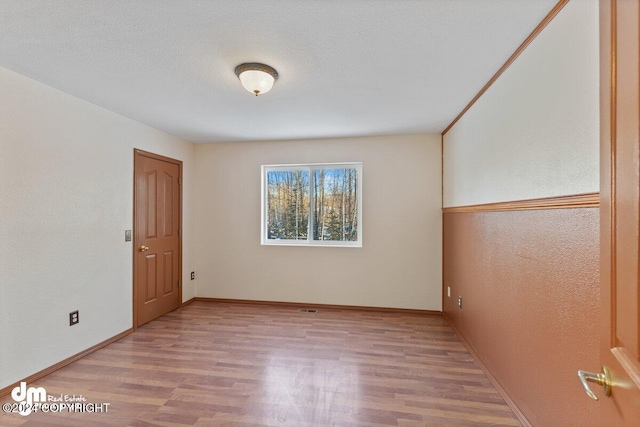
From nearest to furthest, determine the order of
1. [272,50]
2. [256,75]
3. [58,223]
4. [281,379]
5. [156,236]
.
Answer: [272,50] → [256,75] → [281,379] → [58,223] → [156,236]

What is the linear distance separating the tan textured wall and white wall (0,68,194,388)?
11.4 ft

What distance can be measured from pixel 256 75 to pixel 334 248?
252 cm

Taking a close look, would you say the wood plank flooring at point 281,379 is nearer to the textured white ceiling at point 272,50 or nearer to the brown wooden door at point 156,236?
the brown wooden door at point 156,236

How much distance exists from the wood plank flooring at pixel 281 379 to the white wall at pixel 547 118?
1476 mm

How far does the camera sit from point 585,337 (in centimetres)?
129

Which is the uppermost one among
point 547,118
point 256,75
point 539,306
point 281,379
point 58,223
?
point 256,75

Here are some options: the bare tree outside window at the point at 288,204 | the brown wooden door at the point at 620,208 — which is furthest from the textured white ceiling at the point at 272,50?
the bare tree outside window at the point at 288,204

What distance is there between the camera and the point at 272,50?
183 cm

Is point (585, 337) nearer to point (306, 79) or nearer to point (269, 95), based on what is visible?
point (306, 79)

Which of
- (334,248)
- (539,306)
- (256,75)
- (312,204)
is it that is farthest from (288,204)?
(539,306)

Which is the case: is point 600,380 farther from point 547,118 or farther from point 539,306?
point 547,118

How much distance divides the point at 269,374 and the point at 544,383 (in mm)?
1832

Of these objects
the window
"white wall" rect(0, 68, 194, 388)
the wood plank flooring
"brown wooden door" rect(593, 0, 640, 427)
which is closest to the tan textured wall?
the wood plank flooring

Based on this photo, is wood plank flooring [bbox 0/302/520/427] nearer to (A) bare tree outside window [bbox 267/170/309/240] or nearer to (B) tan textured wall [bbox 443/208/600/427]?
(B) tan textured wall [bbox 443/208/600/427]
